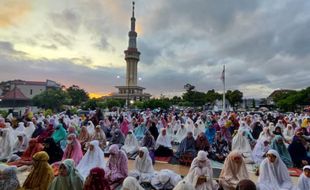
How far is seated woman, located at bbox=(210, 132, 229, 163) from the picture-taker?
8.18m

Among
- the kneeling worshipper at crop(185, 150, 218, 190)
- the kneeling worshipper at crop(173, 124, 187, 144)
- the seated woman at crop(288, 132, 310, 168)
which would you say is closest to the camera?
the kneeling worshipper at crop(185, 150, 218, 190)

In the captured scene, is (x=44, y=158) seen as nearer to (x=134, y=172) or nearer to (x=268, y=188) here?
(x=134, y=172)

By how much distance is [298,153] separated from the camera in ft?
24.5

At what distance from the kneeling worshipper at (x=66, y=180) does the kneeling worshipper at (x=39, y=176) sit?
449 mm

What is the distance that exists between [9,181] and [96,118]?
34.9 ft

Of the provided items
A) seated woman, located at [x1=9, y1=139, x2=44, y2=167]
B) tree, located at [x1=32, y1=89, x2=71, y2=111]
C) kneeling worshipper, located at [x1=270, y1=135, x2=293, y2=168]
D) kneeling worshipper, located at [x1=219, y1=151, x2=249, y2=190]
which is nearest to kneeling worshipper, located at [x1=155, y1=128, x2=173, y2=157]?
kneeling worshipper, located at [x1=270, y1=135, x2=293, y2=168]

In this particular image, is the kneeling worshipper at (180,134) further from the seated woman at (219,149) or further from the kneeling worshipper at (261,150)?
the kneeling worshipper at (261,150)

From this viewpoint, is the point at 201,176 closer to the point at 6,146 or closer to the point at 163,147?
the point at 163,147

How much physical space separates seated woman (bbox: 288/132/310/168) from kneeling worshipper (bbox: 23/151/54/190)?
6.28 meters

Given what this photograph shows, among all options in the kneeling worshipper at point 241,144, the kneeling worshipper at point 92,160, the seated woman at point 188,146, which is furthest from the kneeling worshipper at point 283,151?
the kneeling worshipper at point 92,160

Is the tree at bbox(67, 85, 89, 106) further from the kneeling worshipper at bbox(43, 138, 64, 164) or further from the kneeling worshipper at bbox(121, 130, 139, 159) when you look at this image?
the kneeling worshipper at bbox(43, 138, 64, 164)

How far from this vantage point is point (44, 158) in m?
4.59

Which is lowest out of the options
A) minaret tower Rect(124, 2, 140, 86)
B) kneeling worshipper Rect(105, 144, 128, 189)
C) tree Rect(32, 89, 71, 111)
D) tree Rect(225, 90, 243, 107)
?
kneeling worshipper Rect(105, 144, 128, 189)

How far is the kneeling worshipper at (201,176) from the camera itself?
457 centimetres
